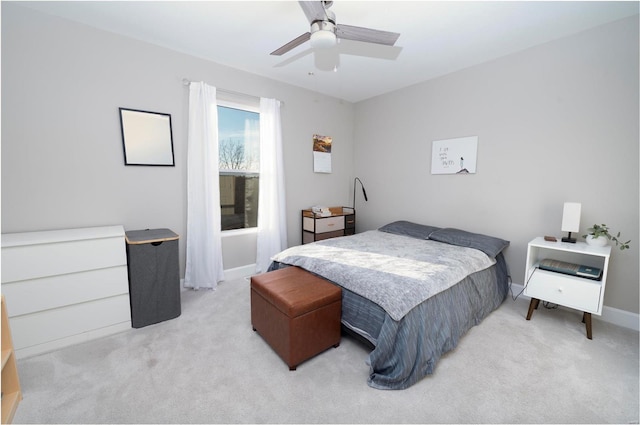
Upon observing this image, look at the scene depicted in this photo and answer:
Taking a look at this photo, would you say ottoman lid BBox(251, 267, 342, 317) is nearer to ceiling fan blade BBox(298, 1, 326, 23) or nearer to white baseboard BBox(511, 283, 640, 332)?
ceiling fan blade BBox(298, 1, 326, 23)

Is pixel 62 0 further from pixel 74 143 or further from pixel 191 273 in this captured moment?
pixel 191 273

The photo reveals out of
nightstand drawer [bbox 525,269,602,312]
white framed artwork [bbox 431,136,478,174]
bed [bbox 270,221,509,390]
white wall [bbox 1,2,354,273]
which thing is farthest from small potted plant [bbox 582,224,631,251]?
white wall [bbox 1,2,354,273]

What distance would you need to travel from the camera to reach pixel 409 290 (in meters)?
1.72

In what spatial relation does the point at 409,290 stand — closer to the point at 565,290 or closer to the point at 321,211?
the point at 565,290

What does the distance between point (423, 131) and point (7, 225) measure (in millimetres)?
4098

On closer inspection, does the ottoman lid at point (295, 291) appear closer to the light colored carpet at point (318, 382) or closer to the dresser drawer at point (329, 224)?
the light colored carpet at point (318, 382)

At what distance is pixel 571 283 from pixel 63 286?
3748 millimetres

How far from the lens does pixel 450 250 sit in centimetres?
256

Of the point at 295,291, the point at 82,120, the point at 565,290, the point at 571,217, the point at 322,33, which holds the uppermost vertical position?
the point at 322,33

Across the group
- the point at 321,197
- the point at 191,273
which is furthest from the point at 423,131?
the point at 191,273

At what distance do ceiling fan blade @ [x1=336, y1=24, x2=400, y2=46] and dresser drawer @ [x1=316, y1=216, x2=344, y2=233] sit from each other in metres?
2.18

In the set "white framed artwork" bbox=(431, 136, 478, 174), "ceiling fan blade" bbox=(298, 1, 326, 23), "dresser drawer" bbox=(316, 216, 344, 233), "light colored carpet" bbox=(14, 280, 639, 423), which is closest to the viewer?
"light colored carpet" bbox=(14, 280, 639, 423)

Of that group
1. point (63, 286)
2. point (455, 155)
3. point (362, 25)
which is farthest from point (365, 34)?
point (63, 286)

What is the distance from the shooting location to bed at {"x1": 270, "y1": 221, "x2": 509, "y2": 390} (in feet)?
5.28
